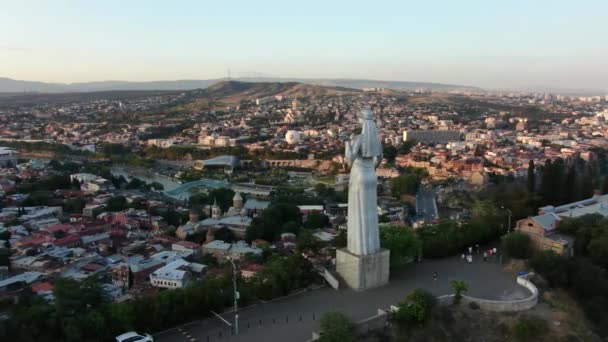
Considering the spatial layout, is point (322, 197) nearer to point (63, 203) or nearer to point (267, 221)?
point (267, 221)

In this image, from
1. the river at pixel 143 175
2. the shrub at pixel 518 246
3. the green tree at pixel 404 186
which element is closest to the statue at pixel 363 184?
the shrub at pixel 518 246

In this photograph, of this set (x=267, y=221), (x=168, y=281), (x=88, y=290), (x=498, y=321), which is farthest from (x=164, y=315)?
(x=267, y=221)

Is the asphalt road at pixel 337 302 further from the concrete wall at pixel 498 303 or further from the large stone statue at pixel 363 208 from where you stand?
the large stone statue at pixel 363 208

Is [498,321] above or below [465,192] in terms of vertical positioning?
above

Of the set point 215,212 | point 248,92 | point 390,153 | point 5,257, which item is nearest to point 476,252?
point 5,257

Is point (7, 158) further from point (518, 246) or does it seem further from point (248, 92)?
point (248, 92)

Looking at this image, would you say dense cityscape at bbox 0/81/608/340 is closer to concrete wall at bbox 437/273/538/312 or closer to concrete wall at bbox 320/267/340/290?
concrete wall at bbox 320/267/340/290
